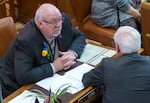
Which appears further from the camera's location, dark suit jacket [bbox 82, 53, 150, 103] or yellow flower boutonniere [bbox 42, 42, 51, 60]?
yellow flower boutonniere [bbox 42, 42, 51, 60]

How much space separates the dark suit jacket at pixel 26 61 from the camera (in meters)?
2.71

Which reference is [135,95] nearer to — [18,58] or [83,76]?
[83,76]

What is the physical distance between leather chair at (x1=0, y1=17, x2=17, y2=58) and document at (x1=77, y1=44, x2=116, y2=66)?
604 mm

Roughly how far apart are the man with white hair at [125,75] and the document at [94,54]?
0.31 meters

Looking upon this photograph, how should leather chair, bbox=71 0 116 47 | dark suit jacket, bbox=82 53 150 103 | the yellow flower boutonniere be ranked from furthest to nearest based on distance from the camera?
1. leather chair, bbox=71 0 116 47
2. the yellow flower boutonniere
3. dark suit jacket, bbox=82 53 150 103

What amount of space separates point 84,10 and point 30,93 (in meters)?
1.68

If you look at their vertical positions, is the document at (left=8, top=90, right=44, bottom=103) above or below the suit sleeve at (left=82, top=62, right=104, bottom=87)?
below

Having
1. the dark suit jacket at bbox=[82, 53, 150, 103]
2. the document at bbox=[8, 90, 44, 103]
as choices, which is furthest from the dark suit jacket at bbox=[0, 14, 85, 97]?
the dark suit jacket at bbox=[82, 53, 150, 103]

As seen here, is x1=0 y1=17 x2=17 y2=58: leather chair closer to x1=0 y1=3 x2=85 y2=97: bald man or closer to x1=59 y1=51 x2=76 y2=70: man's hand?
x1=0 y1=3 x2=85 y2=97: bald man

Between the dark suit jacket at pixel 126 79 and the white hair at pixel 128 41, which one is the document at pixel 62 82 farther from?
the white hair at pixel 128 41

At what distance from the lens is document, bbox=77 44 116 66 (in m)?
2.90

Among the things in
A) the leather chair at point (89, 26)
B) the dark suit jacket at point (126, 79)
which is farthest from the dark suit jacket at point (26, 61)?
the leather chair at point (89, 26)

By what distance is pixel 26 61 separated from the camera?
8.91 ft

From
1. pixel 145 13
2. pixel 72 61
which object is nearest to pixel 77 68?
pixel 72 61
